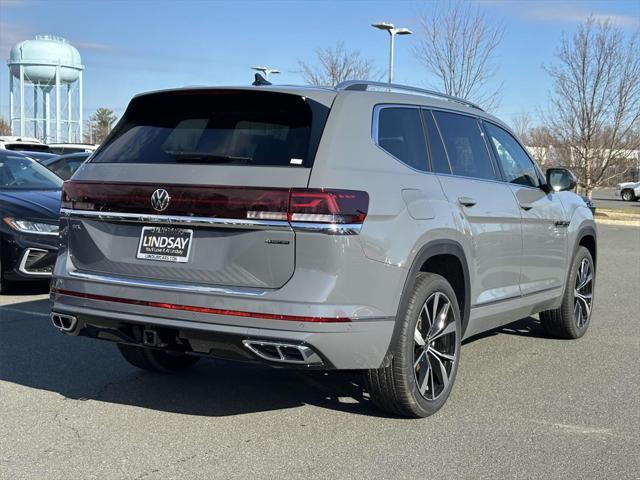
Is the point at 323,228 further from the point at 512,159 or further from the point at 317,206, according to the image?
the point at 512,159

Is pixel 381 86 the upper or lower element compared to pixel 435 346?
upper

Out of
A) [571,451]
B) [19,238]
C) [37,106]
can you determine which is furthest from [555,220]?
[37,106]

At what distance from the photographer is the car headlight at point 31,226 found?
787 cm

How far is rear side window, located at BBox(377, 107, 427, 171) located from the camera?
4211 mm

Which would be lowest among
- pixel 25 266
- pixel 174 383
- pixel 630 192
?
pixel 630 192

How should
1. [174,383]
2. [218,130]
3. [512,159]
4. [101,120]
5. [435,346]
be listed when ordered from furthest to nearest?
[101,120] < [512,159] < [174,383] < [435,346] < [218,130]

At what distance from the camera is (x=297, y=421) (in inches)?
170

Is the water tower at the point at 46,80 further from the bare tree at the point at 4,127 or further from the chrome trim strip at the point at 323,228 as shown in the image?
the chrome trim strip at the point at 323,228

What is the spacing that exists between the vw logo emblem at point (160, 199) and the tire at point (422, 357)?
1375mm

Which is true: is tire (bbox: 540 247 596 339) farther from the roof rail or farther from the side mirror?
the roof rail

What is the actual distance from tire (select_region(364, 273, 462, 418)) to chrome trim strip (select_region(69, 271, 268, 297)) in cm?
86

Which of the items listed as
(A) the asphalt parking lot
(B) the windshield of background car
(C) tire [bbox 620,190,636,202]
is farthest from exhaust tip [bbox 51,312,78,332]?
(C) tire [bbox 620,190,636,202]

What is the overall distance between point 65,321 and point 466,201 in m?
2.49

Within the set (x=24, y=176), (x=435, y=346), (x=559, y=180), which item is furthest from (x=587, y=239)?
(x=24, y=176)
